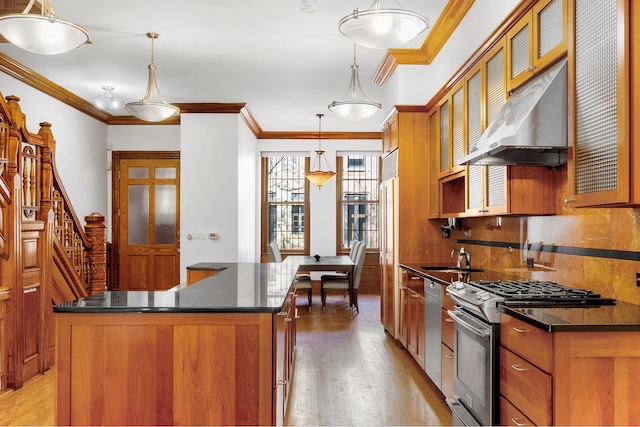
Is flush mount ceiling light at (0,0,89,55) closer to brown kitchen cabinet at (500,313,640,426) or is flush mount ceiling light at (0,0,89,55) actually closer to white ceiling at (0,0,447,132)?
white ceiling at (0,0,447,132)

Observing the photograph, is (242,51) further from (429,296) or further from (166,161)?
(166,161)

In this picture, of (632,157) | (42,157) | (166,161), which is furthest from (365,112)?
(166,161)

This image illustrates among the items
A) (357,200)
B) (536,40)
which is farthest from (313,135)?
(536,40)

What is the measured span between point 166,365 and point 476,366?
1.62 m

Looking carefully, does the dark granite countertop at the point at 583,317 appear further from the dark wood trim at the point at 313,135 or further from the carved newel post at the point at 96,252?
the dark wood trim at the point at 313,135

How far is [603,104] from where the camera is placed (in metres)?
2.17

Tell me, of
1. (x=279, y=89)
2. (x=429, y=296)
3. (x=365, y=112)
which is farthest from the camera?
(x=279, y=89)

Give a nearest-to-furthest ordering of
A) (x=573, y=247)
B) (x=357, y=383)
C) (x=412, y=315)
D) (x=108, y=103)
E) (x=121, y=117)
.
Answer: (x=573, y=247) → (x=357, y=383) → (x=412, y=315) → (x=108, y=103) → (x=121, y=117)

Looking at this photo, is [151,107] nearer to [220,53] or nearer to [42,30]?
[220,53]

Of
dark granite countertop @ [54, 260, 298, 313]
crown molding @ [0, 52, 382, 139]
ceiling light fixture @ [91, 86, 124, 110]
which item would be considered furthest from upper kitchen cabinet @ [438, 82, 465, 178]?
ceiling light fixture @ [91, 86, 124, 110]

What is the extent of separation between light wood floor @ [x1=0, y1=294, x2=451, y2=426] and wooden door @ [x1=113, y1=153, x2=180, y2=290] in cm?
351

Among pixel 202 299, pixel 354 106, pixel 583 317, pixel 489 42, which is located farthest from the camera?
pixel 354 106

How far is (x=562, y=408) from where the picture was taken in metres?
1.99

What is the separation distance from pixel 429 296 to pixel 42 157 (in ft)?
11.5
